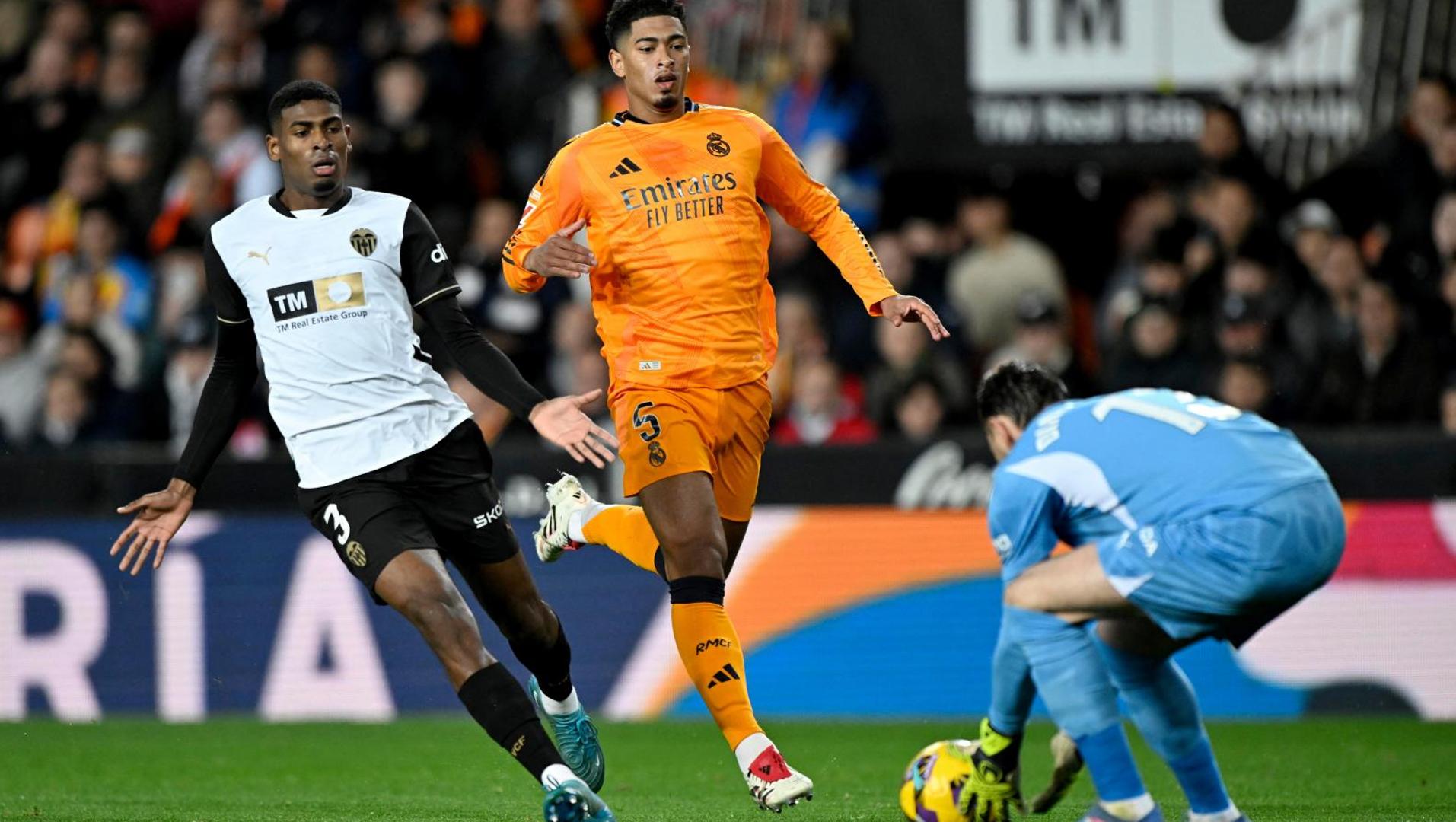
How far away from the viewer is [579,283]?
523 inches

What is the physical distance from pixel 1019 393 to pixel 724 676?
1466 mm

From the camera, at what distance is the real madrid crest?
6863mm

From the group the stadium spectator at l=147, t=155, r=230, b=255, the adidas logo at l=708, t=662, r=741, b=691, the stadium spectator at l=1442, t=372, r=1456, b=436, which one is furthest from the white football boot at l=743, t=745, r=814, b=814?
the stadium spectator at l=147, t=155, r=230, b=255

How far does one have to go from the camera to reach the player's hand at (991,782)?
625cm

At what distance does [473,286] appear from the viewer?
12414 millimetres

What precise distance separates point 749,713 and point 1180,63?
6.64 m

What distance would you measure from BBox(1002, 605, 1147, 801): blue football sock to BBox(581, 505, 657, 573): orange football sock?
2.13m

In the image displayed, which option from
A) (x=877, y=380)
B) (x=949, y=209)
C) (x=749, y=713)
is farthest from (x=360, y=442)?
(x=949, y=209)

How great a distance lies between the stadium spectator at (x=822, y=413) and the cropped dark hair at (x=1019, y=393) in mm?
5648

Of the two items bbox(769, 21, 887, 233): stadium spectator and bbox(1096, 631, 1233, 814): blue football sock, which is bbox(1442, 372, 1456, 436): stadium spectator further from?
bbox(1096, 631, 1233, 814): blue football sock

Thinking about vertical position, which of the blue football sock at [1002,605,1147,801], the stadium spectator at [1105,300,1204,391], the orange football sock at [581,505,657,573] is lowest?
the stadium spectator at [1105,300,1204,391]

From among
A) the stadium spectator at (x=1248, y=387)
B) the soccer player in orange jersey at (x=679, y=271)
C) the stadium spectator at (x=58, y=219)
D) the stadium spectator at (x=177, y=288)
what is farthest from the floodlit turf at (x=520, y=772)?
the stadium spectator at (x=58, y=219)

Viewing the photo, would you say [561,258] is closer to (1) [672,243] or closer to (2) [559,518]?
(1) [672,243]

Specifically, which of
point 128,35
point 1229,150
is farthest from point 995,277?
point 128,35
